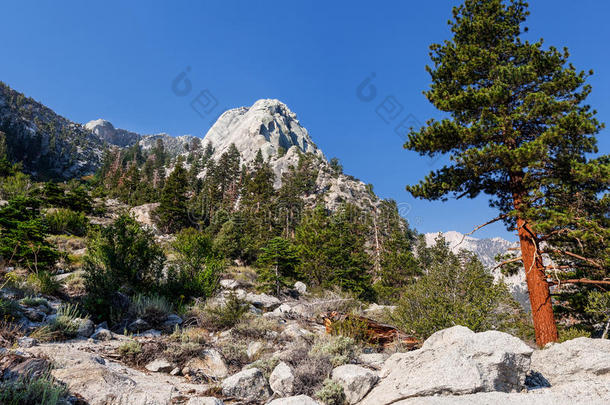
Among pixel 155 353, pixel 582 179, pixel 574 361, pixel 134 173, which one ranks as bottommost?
pixel 155 353

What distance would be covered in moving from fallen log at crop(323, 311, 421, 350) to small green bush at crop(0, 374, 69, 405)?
5.09 meters

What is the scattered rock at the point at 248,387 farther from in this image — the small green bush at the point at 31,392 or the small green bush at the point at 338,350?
the small green bush at the point at 31,392

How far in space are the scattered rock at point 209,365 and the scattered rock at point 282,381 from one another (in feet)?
4.24

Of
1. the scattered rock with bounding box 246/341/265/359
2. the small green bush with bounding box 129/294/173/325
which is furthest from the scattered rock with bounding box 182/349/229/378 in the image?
the small green bush with bounding box 129/294/173/325

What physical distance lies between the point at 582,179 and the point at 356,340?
24.7ft

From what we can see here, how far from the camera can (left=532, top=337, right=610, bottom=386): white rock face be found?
3.84m

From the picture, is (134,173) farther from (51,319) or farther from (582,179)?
(582,179)

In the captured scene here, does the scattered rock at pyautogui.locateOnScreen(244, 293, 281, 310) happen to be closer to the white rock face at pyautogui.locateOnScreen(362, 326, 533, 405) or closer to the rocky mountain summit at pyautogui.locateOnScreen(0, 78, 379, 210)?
the white rock face at pyautogui.locateOnScreen(362, 326, 533, 405)

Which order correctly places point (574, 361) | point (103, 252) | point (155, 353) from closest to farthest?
point (574, 361)
point (155, 353)
point (103, 252)

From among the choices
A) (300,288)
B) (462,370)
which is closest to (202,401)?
(462,370)

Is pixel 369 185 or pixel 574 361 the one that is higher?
pixel 369 185

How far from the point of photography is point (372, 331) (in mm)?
7422

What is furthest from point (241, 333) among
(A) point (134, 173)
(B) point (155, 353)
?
(A) point (134, 173)

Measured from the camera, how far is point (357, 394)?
3.78 meters
